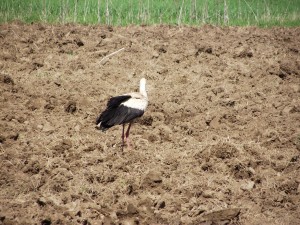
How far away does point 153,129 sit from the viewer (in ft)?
21.3

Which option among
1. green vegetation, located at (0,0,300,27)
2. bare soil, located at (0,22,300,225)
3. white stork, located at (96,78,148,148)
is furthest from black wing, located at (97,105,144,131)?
green vegetation, located at (0,0,300,27)

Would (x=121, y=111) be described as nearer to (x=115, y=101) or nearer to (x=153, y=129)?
(x=115, y=101)

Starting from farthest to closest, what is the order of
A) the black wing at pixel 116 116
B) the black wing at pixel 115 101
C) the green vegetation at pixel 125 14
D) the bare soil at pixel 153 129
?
1. the green vegetation at pixel 125 14
2. the black wing at pixel 115 101
3. the black wing at pixel 116 116
4. the bare soil at pixel 153 129

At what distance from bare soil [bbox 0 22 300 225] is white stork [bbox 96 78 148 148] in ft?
1.18

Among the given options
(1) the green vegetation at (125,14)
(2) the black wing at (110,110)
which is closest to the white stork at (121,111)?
(2) the black wing at (110,110)

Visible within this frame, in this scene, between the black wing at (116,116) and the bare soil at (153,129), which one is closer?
the bare soil at (153,129)

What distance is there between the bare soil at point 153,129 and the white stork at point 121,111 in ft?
1.18

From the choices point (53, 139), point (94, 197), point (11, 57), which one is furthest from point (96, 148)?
point (11, 57)

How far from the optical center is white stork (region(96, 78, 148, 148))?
5.69 meters

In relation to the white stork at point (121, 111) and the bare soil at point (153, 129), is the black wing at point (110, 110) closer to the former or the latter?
the white stork at point (121, 111)

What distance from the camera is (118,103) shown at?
19.2ft

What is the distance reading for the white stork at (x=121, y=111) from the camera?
569cm

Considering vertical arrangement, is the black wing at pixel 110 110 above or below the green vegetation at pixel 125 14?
below

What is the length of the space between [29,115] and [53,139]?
0.88 meters
